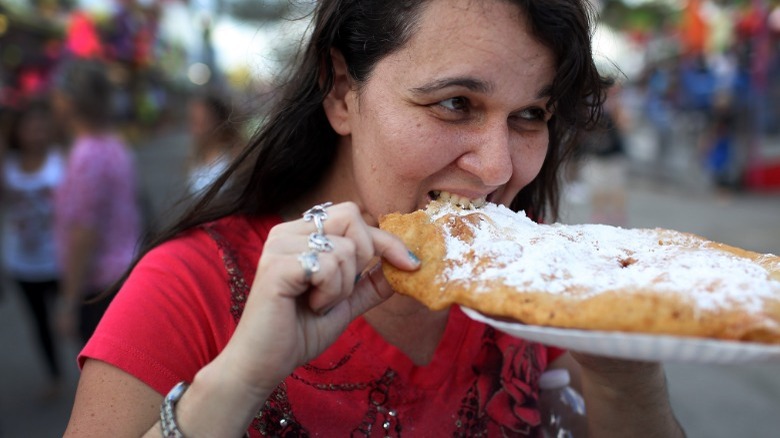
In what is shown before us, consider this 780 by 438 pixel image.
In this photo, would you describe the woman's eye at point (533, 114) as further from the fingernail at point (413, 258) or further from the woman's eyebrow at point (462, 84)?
the fingernail at point (413, 258)

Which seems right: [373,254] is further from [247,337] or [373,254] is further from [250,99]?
[250,99]

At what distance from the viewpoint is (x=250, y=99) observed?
221 cm

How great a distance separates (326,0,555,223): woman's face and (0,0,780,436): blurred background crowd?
0.48 m

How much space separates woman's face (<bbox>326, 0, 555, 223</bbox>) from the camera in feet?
4.83

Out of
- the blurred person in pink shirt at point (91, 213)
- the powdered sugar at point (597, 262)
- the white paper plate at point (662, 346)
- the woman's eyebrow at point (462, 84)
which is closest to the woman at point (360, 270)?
the woman's eyebrow at point (462, 84)

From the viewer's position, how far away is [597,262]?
4.59 feet

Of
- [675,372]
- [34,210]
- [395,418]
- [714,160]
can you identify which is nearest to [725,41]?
[714,160]

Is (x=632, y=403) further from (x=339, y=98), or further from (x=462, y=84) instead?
(x=339, y=98)

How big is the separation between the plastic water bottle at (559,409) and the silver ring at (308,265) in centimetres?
97

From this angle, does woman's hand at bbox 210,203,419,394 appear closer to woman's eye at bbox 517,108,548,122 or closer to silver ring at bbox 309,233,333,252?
silver ring at bbox 309,233,333,252

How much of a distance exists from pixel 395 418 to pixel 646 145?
21.6 meters

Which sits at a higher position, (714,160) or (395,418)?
(395,418)

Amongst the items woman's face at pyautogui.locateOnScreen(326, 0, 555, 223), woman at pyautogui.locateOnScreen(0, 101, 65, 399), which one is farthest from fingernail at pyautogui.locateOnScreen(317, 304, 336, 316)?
woman at pyautogui.locateOnScreen(0, 101, 65, 399)

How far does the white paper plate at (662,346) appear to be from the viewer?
1.03m
